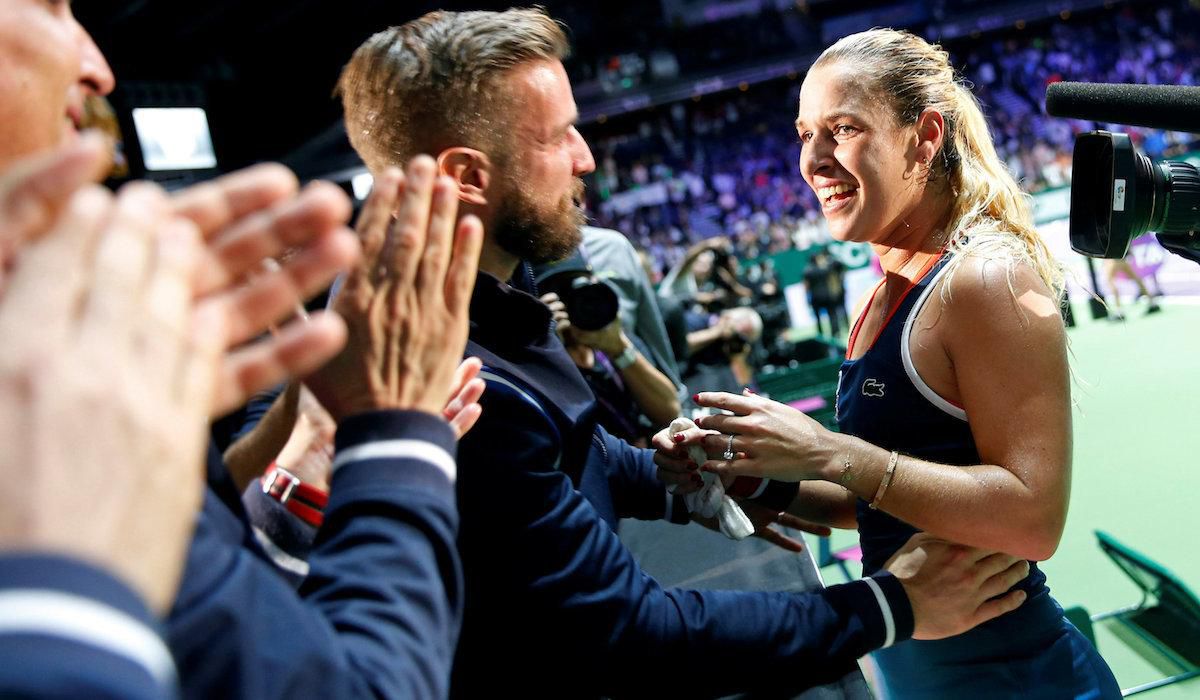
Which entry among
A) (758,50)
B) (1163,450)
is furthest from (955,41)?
(1163,450)

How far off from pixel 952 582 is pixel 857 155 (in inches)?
28.6

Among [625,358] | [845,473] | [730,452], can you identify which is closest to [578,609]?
[730,452]

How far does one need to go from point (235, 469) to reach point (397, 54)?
70 centimetres

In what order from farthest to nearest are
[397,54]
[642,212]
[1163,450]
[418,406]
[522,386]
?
[642,212], [1163,450], [397,54], [522,386], [418,406]

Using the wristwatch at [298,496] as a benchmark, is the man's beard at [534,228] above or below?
above

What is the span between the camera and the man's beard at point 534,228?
1.38 metres

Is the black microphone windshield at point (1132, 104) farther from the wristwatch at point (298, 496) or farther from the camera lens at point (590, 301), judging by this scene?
the camera lens at point (590, 301)

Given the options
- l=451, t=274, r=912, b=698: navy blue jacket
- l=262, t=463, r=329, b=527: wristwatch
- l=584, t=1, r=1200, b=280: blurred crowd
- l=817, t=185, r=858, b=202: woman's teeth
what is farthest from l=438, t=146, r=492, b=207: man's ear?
l=584, t=1, r=1200, b=280: blurred crowd

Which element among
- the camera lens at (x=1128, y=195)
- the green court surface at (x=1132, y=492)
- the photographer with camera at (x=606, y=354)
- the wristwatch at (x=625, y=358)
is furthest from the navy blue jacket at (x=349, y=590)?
the wristwatch at (x=625, y=358)

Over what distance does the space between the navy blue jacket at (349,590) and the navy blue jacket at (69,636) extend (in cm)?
11

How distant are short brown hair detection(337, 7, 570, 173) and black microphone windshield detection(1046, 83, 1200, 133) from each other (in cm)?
78

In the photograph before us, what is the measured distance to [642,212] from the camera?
1875 centimetres

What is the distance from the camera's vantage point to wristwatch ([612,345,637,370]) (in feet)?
9.29

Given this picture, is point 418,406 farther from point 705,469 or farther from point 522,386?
point 705,469
